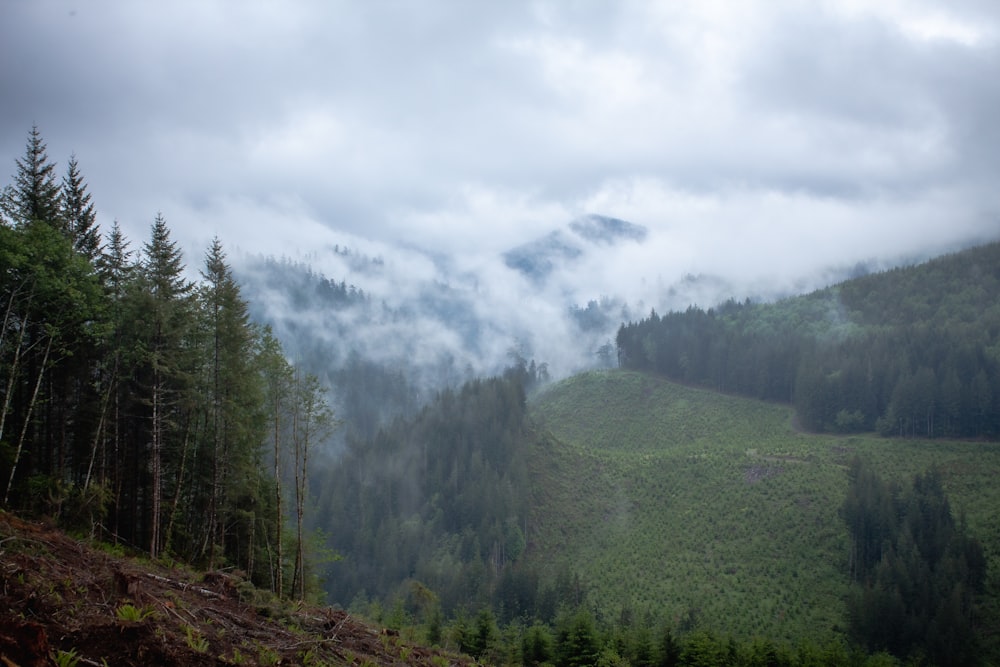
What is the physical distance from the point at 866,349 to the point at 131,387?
105 m

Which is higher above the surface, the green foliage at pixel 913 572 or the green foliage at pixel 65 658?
the green foliage at pixel 65 658

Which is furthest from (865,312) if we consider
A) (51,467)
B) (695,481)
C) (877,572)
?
(51,467)

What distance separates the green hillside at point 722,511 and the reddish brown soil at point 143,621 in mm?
29467

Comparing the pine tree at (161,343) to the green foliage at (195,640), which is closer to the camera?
the green foliage at (195,640)

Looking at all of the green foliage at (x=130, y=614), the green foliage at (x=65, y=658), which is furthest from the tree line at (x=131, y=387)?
the green foliage at (x=65, y=658)

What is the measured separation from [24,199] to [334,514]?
204 ft

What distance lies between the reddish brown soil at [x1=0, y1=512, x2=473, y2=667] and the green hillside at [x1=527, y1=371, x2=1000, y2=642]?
29.5 metres

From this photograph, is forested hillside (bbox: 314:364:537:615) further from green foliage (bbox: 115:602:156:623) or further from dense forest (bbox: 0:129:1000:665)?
green foliage (bbox: 115:602:156:623)

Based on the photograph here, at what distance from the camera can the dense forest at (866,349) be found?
77.7 meters

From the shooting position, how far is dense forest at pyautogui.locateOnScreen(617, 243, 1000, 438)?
7769 cm

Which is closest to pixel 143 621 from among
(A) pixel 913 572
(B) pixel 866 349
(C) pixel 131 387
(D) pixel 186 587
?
(D) pixel 186 587

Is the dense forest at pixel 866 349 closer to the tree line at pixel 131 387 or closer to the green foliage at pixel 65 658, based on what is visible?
the tree line at pixel 131 387

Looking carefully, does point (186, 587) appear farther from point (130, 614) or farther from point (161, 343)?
point (161, 343)

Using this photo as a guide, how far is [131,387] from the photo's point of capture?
24.3 m
